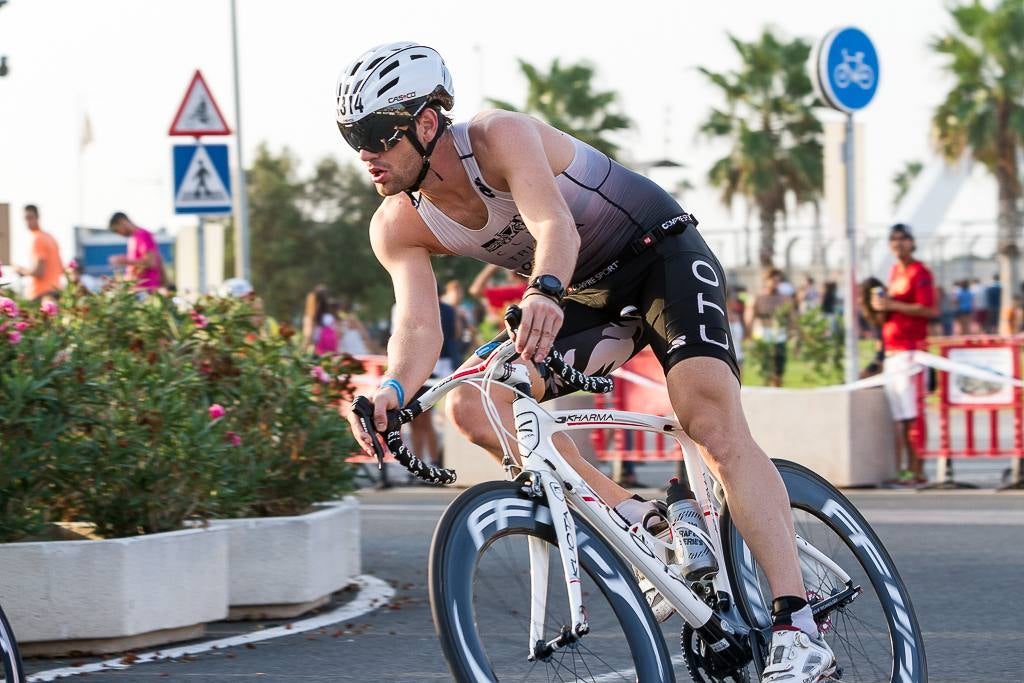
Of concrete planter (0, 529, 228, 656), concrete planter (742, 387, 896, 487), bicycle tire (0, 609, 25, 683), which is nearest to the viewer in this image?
bicycle tire (0, 609, 25, 683)

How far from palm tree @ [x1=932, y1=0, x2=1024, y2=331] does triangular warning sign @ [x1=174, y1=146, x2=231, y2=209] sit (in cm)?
3667

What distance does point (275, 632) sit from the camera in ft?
22.1

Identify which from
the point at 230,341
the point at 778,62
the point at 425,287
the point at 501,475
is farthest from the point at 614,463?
the point at 778,62

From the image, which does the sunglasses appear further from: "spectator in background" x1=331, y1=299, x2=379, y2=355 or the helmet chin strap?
"spectator in background" x1=331, y1=299, x2=379, y2=355

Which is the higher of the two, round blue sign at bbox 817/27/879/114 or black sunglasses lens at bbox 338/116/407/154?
round blue sign at bbox 817/27/879/114

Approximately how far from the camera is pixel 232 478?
281 inches

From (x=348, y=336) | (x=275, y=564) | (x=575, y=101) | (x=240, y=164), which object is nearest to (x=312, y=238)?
(x=575, y=101)

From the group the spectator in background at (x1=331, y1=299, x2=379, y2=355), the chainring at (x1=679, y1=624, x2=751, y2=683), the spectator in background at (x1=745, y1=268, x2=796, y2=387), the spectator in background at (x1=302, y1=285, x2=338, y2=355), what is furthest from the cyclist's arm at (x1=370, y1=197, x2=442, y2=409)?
the spectator in background at (x1=745, y1=268, x2=796, y2=387)

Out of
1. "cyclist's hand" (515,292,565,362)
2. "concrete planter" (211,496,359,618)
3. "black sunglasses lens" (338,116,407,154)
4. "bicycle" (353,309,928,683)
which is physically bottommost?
"concrete planter" (211,496,359,618)

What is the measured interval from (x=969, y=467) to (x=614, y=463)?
3.15 m

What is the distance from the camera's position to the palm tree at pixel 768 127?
51.8 meters

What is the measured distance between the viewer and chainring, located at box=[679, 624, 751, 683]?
4.39 meters

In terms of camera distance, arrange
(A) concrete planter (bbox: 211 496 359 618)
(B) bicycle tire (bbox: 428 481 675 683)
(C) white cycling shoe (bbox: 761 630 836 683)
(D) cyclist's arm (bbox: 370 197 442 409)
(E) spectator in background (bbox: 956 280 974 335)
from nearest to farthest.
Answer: (B) bicycle tire (bbox: 428 481 675 683) < (C) white cycling shoe (bbox: 761 630 836 683) < (D) cyclist's arm (bbox: 370 197 442 409) < (A) concrete planter (bbox: 211 496 359 618) < (E) spectator in background (bbox: 956 280 974 335)

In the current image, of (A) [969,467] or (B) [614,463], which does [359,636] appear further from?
(A) [969,467]
